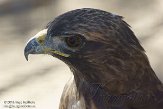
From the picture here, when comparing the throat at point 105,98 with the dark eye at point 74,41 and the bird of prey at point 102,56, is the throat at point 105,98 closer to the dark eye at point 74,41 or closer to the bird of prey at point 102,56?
the bird of prey at point 102,56

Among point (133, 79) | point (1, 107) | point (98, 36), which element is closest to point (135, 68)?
point (133, 79)

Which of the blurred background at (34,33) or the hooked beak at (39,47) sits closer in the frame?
the hooked beak at (39,47)

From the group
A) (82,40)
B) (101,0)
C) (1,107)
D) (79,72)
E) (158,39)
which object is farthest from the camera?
(101,0)

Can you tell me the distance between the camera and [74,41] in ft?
11.8

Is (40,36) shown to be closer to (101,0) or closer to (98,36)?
(98,36)

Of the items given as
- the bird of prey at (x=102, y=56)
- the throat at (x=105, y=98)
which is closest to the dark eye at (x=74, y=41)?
the bird of prey at (x=102, y=56)

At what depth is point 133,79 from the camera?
380cm

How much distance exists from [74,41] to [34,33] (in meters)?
3.57

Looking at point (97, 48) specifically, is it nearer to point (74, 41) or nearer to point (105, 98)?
point (74, 41)

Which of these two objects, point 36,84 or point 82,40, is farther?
point 36,84

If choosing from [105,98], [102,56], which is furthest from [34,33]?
[102,56]

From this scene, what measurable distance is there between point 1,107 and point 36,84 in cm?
51

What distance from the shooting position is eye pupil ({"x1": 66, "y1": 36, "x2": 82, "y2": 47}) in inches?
141

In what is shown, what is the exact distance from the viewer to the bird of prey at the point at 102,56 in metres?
3.63
